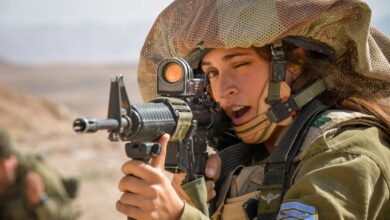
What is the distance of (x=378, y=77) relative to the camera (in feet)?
13.3

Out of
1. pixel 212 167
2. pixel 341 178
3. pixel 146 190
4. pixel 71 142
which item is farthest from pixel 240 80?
pixel 71 142

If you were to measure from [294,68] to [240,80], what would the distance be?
12.6 inches

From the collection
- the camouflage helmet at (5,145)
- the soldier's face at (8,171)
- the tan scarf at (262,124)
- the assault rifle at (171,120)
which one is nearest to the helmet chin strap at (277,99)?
the tan scarf at (262,124)

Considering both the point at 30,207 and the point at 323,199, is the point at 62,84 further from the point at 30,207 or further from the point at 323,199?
the point at 323,199

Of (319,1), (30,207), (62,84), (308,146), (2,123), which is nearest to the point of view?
(308,146)

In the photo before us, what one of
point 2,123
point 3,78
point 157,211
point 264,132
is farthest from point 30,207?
point 3,78

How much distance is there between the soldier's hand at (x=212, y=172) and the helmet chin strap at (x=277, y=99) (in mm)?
254

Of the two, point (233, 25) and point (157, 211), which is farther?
point (233, 25)

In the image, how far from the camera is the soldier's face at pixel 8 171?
9867mm

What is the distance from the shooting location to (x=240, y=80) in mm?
3951

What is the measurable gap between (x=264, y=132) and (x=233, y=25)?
573mm

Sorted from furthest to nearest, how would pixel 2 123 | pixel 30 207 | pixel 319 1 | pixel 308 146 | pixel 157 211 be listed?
pixel 2 123 < pixel 30 207 < pixel 319 1 < pixel 308 146 < pixel 157 211

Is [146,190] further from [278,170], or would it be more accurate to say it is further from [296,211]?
[278,170]

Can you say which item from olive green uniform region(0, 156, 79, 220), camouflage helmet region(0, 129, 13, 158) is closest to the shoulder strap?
olive green uniform region(0, 156, 79, 220)
